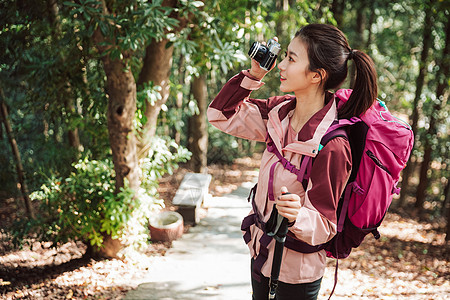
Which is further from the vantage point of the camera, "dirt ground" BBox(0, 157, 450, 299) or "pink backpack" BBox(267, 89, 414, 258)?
"dirt ground" BBox(0, 157, 450, 299)

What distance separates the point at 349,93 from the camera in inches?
65.9

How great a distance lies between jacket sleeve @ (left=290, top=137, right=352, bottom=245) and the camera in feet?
4.60

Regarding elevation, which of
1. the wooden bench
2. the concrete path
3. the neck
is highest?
the neck

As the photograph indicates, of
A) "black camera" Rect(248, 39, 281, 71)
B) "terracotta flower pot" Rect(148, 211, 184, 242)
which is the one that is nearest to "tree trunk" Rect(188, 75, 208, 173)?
"terracotta flower pot" Rect(148, 211, 184, 242)

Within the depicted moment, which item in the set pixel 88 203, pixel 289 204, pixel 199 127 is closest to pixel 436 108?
pixel 199 127

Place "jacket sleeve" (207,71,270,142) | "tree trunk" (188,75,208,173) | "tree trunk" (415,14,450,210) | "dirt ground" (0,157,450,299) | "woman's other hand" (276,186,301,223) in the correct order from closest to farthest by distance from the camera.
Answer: "woman's other hand" (276,186,301,223) → "jacket sleeve" (207,71,270,142) → "dirt ground" (0,157,450,299) → "tree trunk" (415,14,450,210) → "tree trunk" (188,75,208,173)

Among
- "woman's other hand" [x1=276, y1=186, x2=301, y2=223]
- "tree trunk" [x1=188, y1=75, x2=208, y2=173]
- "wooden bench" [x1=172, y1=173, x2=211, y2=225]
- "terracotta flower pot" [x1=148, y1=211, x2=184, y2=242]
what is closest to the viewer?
"woman's other hand" [x1=276, y1=186, x2=301, y2=223]

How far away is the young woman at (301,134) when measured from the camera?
56.1 inches

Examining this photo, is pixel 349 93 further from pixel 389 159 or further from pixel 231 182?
pixel 231 182

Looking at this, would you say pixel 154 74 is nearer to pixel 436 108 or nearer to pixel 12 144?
pixel 12 144

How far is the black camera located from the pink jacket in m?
0.11

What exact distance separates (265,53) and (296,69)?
0.68 feet

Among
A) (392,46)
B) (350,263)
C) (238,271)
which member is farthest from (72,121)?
(392,46)

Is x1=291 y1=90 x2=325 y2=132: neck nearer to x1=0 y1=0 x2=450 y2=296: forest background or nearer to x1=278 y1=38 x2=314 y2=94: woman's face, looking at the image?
x1=278 y1=38 x2=314 y2=94: woman's face
